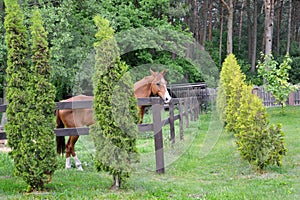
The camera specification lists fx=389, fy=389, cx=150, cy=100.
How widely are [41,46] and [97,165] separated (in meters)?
1.94

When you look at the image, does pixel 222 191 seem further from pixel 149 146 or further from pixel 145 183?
pixel 149 146

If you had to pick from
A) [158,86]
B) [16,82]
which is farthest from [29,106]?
[158,86]

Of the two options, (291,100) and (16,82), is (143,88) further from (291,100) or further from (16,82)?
(291,100)

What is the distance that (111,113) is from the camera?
5.69 metres

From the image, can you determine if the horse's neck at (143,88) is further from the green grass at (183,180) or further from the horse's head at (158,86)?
the green grass at (183,180)

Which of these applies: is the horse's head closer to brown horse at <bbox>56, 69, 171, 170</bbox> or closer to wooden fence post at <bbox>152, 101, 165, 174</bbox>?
brown horse at <bbox>56, 69, 171, 170</bbox>

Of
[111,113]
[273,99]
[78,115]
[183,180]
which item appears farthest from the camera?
[273,99]

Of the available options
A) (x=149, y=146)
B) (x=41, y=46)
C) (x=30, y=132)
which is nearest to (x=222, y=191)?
(x=30, y=132)

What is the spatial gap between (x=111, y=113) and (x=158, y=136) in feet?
5.90

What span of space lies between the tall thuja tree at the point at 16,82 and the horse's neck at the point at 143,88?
370 cm

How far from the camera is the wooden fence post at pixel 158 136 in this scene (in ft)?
23.3

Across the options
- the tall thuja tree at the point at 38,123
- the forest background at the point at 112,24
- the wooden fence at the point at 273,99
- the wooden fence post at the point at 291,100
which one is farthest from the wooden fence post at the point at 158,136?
the wooden fence post at the point at 291,100

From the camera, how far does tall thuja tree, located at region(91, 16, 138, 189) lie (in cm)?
568

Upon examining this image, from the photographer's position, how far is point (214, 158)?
29.5 ft
